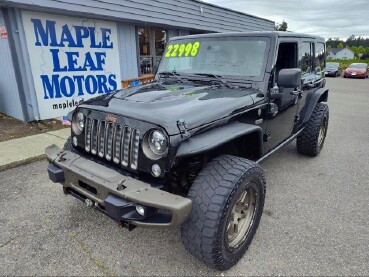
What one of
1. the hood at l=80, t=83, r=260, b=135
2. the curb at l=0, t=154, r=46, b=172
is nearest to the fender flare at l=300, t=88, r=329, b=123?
the hood at l=80, t=83, r=260, b=135

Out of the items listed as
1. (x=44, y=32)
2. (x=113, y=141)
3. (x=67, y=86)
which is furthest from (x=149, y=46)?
(x=113, y=141)

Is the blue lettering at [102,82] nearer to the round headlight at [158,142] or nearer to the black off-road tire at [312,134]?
the black off-road tire at [312,134]

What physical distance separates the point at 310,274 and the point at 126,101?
6.86 ft

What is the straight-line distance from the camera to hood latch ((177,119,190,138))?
2.10 m

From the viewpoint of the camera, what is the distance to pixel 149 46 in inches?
377

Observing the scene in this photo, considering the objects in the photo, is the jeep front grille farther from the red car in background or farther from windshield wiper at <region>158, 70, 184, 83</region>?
the red car in background

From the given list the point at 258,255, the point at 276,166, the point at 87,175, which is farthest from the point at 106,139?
the point at 276,166

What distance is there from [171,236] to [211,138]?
1.14 meters

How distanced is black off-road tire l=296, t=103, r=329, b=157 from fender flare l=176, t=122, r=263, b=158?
2.24m

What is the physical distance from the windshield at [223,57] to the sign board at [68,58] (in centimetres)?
408

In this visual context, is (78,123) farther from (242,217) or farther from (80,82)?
(80,82)

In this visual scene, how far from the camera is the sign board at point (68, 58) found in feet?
21.0

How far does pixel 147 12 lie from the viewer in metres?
8.37

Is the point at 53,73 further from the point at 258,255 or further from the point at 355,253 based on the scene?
the point at 355,253
